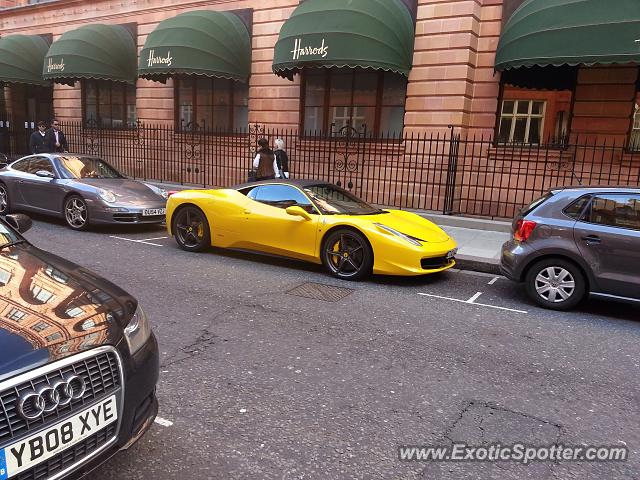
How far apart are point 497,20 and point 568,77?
211 cm

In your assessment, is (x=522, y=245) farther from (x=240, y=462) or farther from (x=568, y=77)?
(x=568, y=77)

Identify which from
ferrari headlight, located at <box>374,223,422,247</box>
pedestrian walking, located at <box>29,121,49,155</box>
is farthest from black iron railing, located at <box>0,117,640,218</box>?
ferrari headlight, located at <box>374,223,422,247</box>

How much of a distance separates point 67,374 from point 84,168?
8.89 metres

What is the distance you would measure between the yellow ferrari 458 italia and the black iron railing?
15.8ft

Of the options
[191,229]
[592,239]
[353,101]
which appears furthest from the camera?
[353,101]

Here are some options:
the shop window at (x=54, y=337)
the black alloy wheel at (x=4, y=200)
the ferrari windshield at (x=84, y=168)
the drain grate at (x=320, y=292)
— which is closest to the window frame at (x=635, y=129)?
the drain grate at (x=320, y=292)

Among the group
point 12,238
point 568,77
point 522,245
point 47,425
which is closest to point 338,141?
point 568,77

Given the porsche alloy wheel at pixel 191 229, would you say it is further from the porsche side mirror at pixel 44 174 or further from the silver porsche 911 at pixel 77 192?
the porsche side mirror at pixel 44 174

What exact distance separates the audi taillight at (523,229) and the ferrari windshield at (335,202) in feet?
6.62

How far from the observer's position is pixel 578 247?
5.59 metres

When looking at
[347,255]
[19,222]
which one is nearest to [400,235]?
[347,255]

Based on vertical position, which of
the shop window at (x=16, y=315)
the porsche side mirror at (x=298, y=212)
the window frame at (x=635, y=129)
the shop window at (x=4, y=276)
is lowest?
the porsche side mirror at (x=298, y=212)

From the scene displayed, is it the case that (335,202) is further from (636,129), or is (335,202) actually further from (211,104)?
(211,104)

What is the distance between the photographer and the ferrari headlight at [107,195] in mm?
8960
